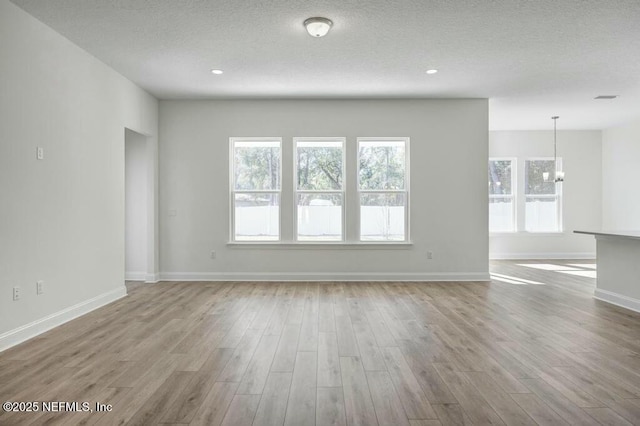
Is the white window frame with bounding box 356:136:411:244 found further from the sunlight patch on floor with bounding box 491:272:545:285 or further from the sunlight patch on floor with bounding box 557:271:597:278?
the sunlight patch on floor with bounding box 557:271:597:278

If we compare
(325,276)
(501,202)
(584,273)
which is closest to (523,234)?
(501,202)

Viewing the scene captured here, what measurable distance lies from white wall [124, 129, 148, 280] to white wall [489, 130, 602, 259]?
7.33 metres

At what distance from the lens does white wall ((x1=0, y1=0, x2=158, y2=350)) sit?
10.8 feet

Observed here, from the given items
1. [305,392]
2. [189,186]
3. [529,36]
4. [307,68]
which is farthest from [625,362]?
[189,186]

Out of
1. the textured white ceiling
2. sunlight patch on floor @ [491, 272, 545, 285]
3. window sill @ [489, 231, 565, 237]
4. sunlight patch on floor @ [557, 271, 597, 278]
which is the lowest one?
sunlight patch on floor @ [491, 272, 545, 285]

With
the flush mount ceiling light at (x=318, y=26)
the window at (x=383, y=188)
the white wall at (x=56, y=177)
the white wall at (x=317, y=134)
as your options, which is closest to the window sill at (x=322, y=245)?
the white wall at (x=317, y=134)

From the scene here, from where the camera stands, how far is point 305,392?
241 centimetres

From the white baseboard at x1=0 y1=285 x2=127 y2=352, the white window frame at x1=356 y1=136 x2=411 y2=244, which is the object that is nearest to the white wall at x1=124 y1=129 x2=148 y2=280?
the white baseboard at x1=0 y1=285 x2=127 y2=352

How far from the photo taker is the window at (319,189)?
631 cm

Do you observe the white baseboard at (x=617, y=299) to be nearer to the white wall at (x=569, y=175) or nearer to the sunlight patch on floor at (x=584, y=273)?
the sunlight patch on floor at (x=584, y=273)

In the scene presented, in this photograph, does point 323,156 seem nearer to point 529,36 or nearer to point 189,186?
point 189,186

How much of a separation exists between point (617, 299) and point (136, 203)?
6780 millimetres

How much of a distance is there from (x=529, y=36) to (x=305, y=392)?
3.92 meters

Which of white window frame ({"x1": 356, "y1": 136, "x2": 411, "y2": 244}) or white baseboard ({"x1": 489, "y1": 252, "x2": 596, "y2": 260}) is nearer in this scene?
white window frame ({"x1": 356, "y1": 136, "x2": 411, "y2": 244})
